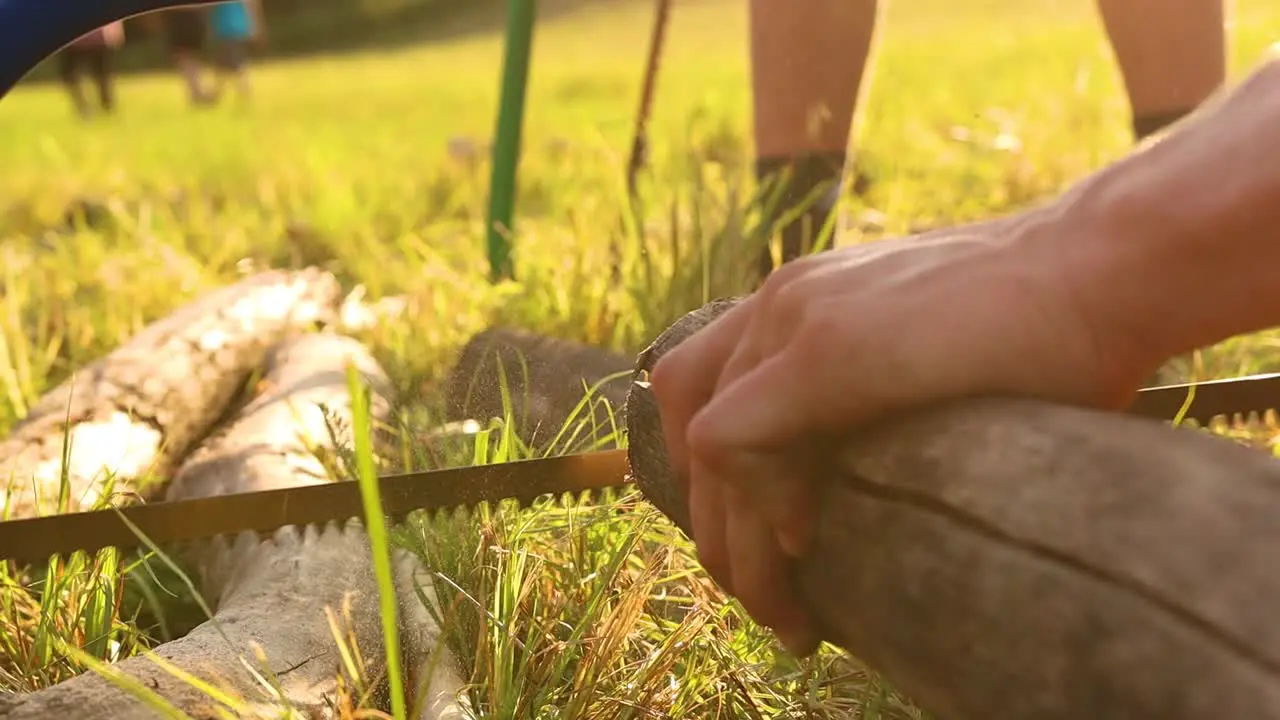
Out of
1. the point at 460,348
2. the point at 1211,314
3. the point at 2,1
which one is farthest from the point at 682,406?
the point at 460,348

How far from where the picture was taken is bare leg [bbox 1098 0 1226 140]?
8.61ft

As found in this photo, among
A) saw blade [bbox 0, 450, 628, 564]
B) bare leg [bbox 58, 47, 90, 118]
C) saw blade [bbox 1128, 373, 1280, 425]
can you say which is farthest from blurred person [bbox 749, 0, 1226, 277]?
bare leg [bbox 58, 47, 90, 118]

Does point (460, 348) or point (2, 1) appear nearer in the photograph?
point (2, 1)

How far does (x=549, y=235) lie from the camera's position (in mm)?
3740

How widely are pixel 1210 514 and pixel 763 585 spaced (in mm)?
371

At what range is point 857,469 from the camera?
2.86ft

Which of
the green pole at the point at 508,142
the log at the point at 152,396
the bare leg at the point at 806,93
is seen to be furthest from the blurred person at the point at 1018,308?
the green pole at the point at 508,142

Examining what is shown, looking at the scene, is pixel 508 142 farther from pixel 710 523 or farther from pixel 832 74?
pixel 710 523

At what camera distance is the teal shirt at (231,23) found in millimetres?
14672

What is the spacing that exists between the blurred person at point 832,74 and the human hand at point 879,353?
167 cm

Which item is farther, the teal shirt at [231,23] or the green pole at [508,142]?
Result: the teal shirt at [231,23]

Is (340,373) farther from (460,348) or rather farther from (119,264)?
(119,264)

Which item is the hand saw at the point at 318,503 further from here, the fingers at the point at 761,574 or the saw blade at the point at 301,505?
the fingers at the point at 761,574

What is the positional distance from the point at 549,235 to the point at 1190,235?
3.06 metres
